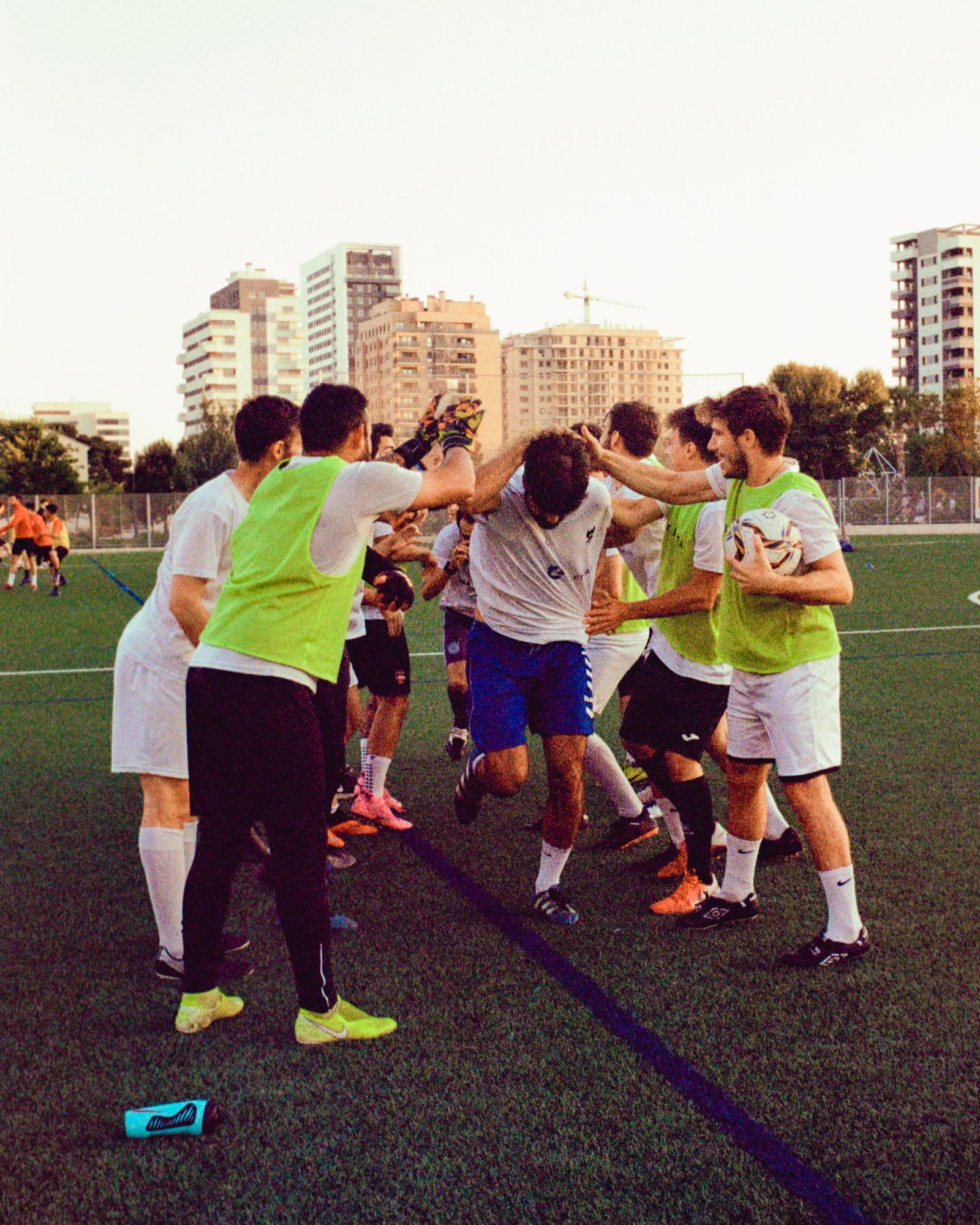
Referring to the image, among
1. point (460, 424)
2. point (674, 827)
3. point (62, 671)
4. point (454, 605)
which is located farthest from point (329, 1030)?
point (62, 671)

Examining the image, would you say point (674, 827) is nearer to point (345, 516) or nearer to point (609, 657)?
point (609, 657)

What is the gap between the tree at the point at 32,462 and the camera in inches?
3142

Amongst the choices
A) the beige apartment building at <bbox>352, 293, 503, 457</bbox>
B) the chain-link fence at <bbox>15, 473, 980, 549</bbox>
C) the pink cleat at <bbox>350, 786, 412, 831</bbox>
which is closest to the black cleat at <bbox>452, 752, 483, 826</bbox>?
the pink cleat at <bbox>350, 786, 412, 831</bbox>

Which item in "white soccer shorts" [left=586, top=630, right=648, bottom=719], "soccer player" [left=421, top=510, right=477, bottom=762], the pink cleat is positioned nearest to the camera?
"white soccer shorts" [left=586, top=630, right=648, bottom=719]

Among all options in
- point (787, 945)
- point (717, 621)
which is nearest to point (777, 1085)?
point (787, 945)

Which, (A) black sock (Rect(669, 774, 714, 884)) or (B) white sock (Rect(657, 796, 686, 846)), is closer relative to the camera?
(A) black sock (Rect(669, 774, 714, 884))

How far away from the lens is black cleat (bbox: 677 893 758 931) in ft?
15.8

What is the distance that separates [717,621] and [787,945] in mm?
1440

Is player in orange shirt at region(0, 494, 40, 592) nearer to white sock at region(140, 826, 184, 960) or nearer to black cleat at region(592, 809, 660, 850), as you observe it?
black cleat at region(592, 809, 660, 850)

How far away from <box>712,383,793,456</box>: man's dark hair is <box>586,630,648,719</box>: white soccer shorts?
195 centimetres

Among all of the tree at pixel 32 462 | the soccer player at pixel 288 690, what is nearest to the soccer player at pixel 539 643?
the soccer player at pixel 288 690

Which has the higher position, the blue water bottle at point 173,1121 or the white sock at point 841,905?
the white sock at point 841,905

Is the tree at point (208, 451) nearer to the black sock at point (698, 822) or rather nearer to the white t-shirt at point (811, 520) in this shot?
the black sock at point (698, 822)

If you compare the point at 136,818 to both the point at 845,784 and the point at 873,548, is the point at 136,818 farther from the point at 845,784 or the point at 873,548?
the point at 873,548
